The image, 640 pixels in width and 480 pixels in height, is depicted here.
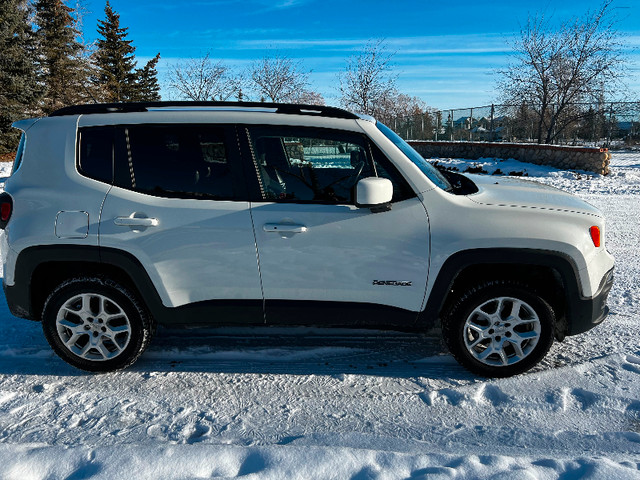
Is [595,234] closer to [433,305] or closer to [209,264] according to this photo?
[433,305]

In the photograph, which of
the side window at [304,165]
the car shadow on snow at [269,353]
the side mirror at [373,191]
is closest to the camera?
the side mirror at [373,191]

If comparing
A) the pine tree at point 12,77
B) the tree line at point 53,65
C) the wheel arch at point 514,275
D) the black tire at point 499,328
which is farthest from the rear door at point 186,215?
the pine tree at point 12,77

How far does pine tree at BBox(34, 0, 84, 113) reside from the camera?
3409cm

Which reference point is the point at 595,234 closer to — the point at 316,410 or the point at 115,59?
the point at 316,410

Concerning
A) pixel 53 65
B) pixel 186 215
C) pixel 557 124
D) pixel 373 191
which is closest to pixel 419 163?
pixel 373 191

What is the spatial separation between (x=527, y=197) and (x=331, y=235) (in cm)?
144

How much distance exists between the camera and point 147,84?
164 ft

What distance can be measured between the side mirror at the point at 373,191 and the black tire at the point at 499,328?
89 centimetres

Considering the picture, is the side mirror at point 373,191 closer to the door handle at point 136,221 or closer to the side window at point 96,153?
the door handle at point 136,221

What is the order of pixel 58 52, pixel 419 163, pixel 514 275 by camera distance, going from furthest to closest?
1. pixel 58 52
2. pixel 419 163
3. pixel 514 275

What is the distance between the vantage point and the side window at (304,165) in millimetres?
3377

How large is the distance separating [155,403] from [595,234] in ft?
10.2

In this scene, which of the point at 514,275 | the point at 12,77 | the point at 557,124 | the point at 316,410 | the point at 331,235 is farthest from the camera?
the point at 12,77

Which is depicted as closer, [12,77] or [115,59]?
[12,77]
